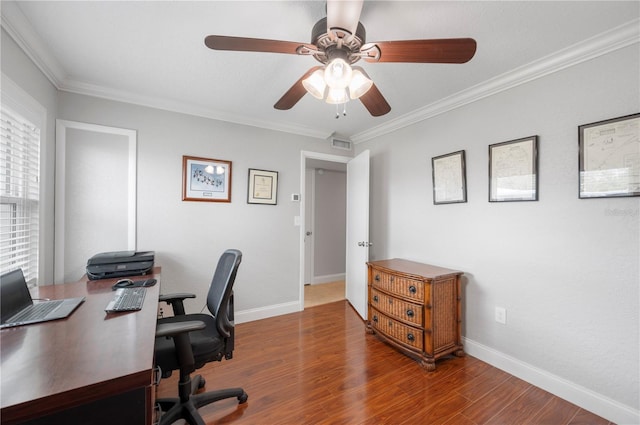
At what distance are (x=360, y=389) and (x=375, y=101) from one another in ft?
6.50

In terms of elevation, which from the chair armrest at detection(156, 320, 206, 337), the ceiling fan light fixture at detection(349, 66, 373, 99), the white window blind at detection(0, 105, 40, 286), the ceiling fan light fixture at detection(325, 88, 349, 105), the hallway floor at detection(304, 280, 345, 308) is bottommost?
the hallway floor at detection(304, 280, 345, 308)

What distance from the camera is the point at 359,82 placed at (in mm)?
1403

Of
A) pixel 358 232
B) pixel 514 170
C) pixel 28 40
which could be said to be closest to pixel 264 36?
pixel 28 40

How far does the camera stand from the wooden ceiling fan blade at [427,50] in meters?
1.15

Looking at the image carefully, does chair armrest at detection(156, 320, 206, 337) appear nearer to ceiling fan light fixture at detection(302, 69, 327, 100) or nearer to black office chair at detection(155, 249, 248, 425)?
black office chair at detection(155, 249, 248, 425)

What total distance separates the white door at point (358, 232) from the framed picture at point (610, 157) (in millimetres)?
1783

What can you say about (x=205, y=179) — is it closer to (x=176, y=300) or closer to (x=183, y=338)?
(x=176, y=300)

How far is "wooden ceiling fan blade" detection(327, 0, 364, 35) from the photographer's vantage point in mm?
994

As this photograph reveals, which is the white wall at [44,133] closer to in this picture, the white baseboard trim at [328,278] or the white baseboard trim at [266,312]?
the white baseboard trim at [266,312]

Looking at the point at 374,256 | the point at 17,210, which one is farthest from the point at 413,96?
the point at 17,210

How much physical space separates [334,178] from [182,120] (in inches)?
112

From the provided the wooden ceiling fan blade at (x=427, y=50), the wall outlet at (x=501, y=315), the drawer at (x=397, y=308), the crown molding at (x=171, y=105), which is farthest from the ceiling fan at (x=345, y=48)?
the wall outlet at (x=501, y=315)

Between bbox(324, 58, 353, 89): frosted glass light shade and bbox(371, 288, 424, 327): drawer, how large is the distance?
5.92 ft

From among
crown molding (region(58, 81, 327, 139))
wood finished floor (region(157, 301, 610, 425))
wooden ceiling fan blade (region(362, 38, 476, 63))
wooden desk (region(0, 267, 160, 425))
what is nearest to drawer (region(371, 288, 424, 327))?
wood finished floor (region(157, 301, 610, 425))
